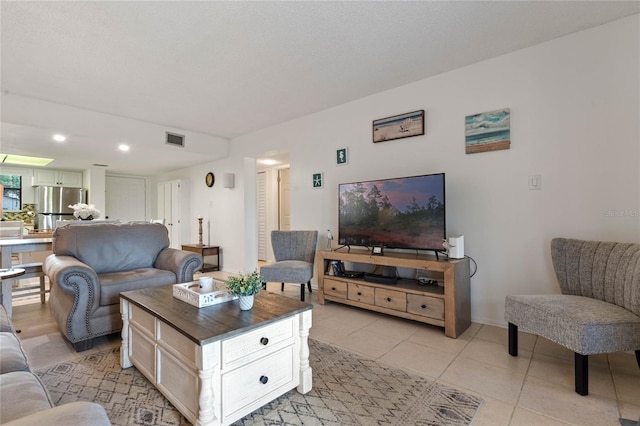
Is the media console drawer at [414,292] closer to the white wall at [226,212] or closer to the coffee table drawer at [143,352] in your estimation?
the coffee table drawer at [143,352]

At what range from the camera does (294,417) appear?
150cm

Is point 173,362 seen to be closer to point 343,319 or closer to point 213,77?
point 343,319

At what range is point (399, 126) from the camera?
10.8 ft

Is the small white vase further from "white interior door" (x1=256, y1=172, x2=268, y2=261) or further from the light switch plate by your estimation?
"white interior door" (x1=256, y1=172, x2=268, y2=261)

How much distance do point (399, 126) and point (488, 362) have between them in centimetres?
233

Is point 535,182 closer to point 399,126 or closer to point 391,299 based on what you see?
point 399,126

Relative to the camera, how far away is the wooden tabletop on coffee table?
4.50 ft

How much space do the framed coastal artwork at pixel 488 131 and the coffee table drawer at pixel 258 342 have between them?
90.0 inches

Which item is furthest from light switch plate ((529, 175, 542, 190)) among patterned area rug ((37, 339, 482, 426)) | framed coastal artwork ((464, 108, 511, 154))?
patterned area rug ((37, 339, 482, 426))

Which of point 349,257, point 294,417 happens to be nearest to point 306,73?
point 349,257

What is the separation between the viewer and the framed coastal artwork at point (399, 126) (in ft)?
10.3

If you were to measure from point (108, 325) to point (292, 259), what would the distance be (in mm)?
2057

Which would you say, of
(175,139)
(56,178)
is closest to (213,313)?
(175,139)

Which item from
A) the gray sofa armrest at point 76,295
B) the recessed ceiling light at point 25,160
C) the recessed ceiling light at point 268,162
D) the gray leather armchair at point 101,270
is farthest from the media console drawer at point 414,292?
→ the recessed ceiling light at point 25,160
